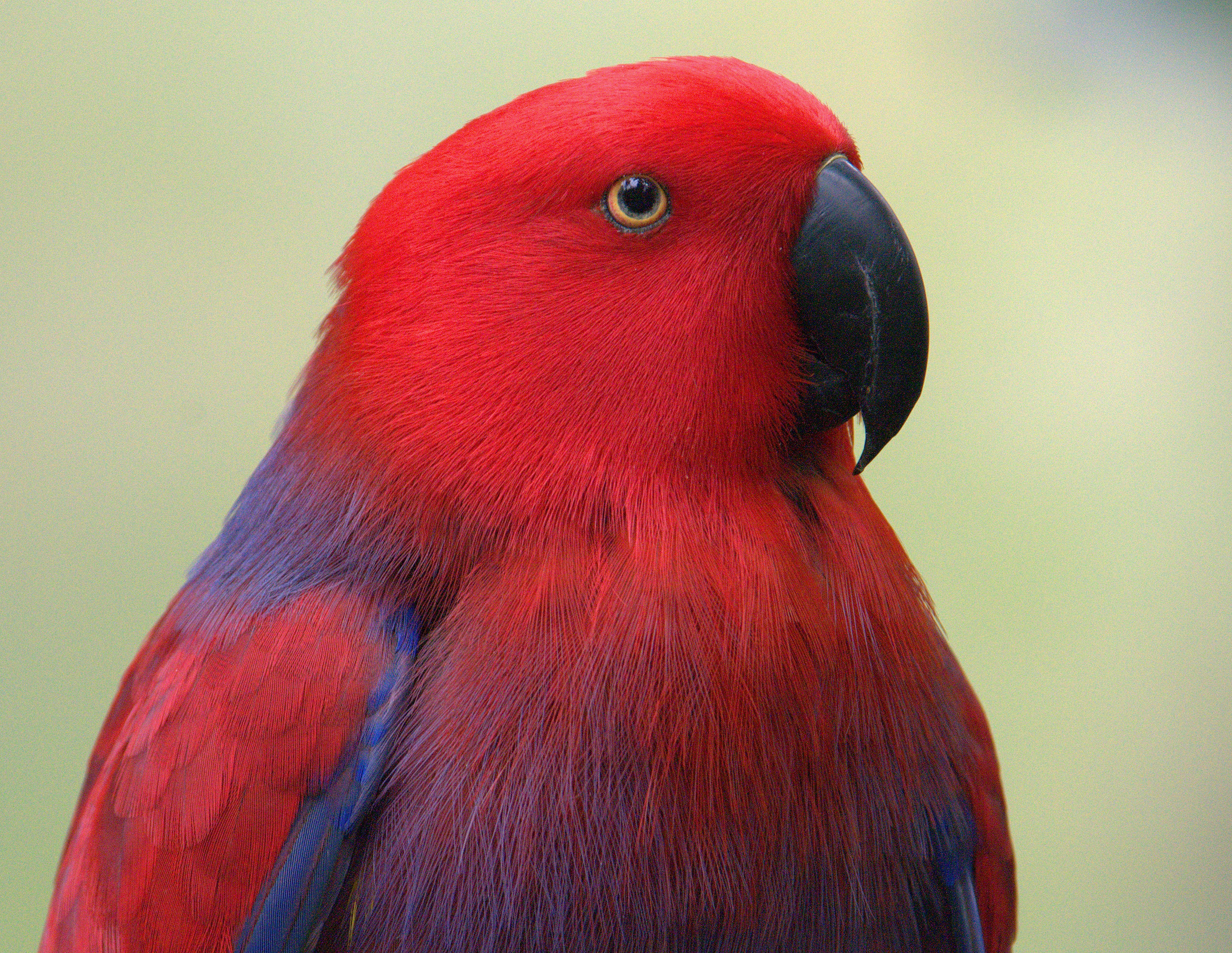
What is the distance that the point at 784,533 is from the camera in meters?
0.81

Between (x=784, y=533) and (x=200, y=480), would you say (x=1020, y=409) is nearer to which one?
(x=784, y=533)

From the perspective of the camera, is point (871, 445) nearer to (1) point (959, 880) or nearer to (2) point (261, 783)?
(1) point (959, 880)

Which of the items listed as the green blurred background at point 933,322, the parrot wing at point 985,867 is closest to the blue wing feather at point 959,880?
the parrot wing at point 985,867

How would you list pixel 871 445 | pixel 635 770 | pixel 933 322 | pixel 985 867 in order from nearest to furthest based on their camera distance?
pixel 635 770
pixel 871 445
pixel 985 867
pixel 933 322

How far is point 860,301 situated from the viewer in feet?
2.62

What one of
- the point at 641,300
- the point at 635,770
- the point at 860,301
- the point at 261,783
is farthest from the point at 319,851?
the point at 860,301

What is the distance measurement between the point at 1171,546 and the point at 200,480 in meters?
1.85

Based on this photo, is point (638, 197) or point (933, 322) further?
point (933, 322)

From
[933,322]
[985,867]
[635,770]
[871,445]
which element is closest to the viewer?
[635,770]

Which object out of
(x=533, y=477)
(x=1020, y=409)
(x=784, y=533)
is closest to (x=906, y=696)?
(x=784, y=533)

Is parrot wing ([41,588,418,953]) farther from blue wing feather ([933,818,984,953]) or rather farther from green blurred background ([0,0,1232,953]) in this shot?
green blurred background ([0,0,1232,953])

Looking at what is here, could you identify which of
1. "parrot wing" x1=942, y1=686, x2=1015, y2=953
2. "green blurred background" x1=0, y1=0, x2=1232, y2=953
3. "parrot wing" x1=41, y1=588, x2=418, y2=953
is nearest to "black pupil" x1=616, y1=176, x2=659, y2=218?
"parrot wing" x1=41, y1=588, x2=418, y2=953

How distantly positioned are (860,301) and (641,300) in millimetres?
181

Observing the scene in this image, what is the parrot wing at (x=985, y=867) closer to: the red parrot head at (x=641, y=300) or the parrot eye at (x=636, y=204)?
the red parrot head at (x=641, y=300)
